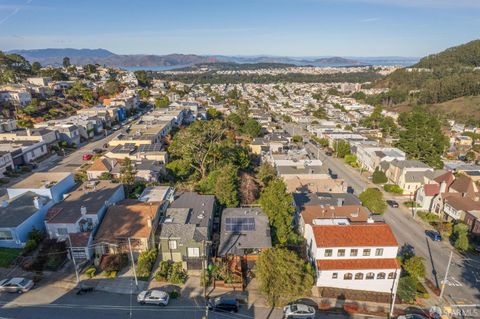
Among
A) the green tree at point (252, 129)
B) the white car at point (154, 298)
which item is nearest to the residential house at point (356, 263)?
A: the white car at point (154, 298)

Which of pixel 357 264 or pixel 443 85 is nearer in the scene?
pixel 357 264

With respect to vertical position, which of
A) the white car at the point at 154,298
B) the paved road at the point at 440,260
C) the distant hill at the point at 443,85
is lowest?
the paved road at the point at 440,260

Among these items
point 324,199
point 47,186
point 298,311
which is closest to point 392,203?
point 324,199

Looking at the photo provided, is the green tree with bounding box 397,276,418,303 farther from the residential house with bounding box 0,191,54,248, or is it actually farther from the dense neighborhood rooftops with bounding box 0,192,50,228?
the dense neighborhood rooftops with bounding box 0,192,50,228

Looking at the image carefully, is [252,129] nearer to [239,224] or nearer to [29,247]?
[239,224]

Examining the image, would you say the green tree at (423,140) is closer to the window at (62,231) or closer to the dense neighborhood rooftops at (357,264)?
the dense neighborhood rooftops at (357,264)

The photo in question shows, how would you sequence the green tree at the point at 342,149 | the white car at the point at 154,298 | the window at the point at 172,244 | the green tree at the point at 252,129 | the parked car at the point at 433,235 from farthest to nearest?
the green tree at the point at 252,129
the green tree at the point at 342,149
the parked car at the point at 433,235
the window at the point at 172,244
the white car at the point at 154,298

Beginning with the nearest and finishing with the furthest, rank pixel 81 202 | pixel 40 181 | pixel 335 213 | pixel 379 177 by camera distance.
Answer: pixel 81 202
pixel 335 213
pixel 40 181
pixel 379 177

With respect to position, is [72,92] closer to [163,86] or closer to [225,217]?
[163,86]
